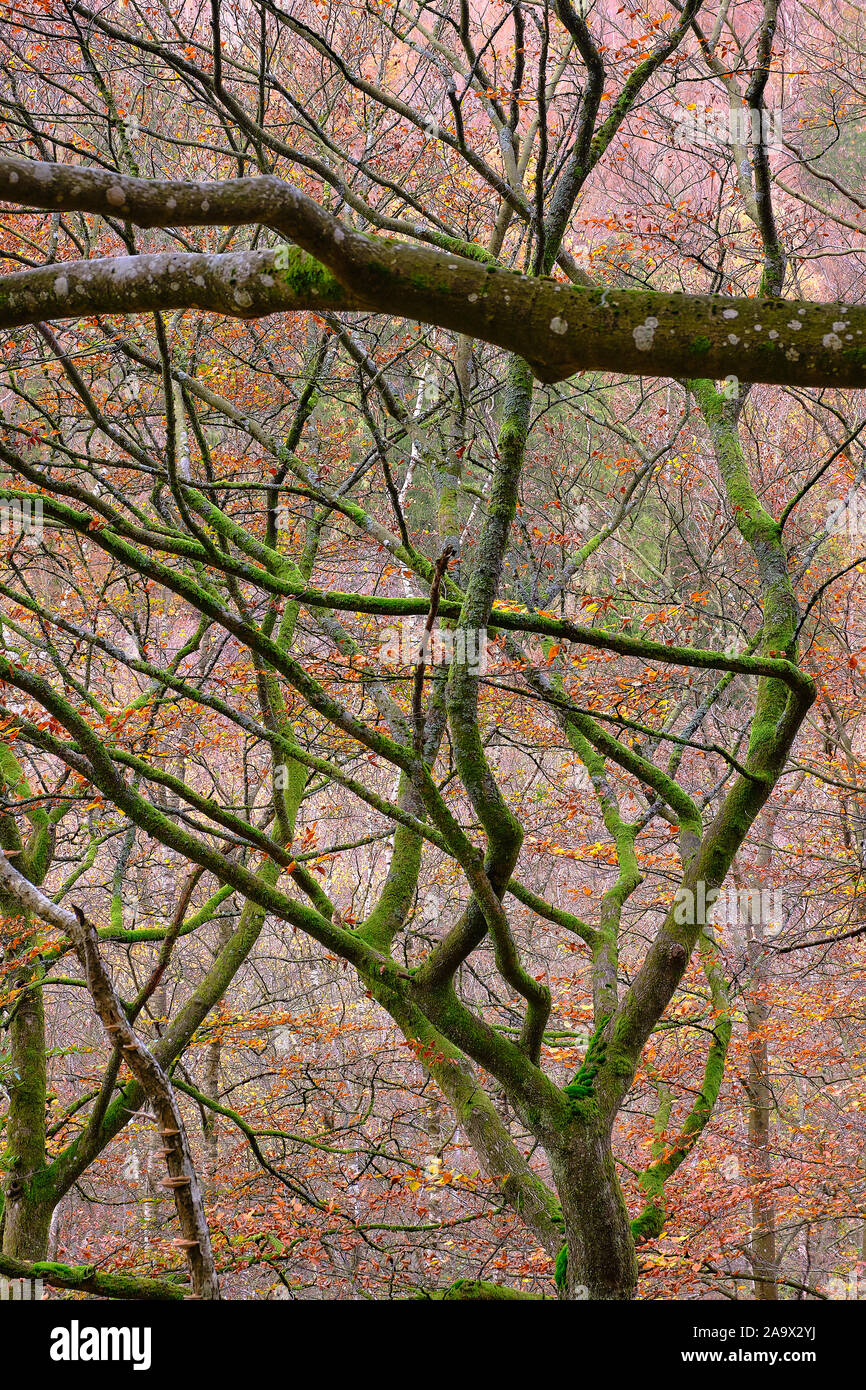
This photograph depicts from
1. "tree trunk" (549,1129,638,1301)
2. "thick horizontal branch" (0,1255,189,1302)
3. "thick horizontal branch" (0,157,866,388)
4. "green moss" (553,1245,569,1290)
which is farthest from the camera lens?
"thick horizontal branch" (0,1255,189,1302)

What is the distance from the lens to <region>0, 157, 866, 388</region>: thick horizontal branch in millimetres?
2219

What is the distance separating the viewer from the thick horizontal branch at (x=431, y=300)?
2.22 meters

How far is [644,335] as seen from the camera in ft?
7.57

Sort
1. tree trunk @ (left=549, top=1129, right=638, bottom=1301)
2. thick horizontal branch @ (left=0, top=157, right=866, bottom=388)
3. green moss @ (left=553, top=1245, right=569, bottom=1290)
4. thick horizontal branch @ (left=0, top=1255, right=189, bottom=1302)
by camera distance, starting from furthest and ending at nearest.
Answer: thick horizontal branch @ (left=0, top=1255, right=189, bottom=1302), green moss @ (left=553, top=1245, right=569, bottom=1290), tree trunk @ (left=549, top=1129, right=638, bottom=1301), thick horizontal branch @ (left=0, top=157, right=866, bottom=388)

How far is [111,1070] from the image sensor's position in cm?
338

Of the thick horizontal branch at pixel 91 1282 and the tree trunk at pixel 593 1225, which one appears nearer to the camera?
the tree trunk at pixel 593 1225

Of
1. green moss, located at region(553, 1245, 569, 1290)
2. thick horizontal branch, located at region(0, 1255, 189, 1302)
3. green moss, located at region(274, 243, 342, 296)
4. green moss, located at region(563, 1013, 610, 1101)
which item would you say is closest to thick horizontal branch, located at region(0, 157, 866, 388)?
green moss, located at region(274, 243, 342, 296)

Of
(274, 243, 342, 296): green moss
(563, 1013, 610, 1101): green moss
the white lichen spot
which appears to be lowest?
(563, 1013, 610, 1101): green moss

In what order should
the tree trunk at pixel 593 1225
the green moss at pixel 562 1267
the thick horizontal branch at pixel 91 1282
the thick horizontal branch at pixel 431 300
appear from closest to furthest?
1. the thick horizontal branch at pixel 431 300
2. the tree trunk at pixel 593 1225
3. the green moss at pixel 562 1267
4. the thick horizontal branch at pixel 91 1282

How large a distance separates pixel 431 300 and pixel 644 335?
1.70ft

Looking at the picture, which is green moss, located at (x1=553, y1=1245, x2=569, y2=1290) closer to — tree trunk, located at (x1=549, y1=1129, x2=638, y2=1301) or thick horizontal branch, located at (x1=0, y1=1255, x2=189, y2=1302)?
tree trunk, located at (x1=549, y1=1129, x2=638, y2=1301)

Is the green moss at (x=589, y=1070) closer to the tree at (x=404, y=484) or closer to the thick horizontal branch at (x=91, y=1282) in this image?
the tree at (x=404, y=484)

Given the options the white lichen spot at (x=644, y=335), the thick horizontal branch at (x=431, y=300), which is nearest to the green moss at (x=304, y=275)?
the thick horizontal branch at (x=431, y=300)

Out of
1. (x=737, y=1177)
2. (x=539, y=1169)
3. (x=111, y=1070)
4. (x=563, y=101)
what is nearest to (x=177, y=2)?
(x=563, y=101)
